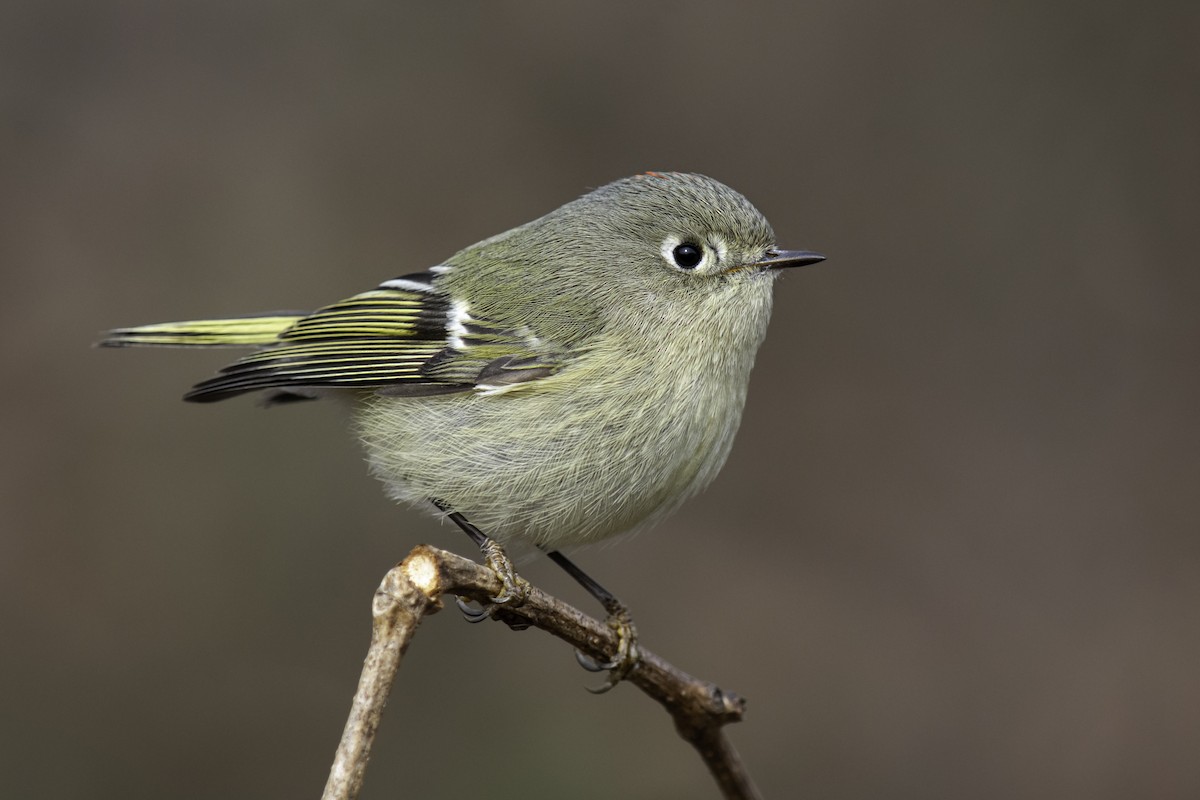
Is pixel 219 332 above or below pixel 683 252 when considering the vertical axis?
below

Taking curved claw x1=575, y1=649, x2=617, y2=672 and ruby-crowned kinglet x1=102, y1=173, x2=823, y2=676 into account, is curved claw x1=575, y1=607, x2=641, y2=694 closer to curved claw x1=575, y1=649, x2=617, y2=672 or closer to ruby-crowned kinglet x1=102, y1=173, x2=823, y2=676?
curved claw x1=575, y1=649, x2=617, y2=672

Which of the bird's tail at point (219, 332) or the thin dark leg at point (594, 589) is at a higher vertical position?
the bird's tail at point (219, 332)

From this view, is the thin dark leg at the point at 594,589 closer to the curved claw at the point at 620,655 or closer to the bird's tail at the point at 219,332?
the curved claw at the point at 620,655

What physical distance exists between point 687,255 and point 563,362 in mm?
378

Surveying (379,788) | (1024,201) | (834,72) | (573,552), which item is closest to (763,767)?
(379,788)

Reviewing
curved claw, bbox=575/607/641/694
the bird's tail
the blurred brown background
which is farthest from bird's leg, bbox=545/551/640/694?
the blurred brown background

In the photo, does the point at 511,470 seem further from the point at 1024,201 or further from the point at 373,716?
the point at 1024,201

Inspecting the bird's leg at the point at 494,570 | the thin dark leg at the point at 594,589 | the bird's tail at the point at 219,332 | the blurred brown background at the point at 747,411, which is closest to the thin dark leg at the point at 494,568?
the bird's leg at the point at 494,570

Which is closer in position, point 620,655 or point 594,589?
point 620,655

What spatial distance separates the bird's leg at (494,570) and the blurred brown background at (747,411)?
1418 millimetres

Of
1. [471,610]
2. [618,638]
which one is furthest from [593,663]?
[471,610]

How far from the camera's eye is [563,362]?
230cm

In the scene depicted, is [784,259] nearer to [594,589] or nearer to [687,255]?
[687,255]

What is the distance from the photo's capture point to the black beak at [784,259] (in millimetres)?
2381
